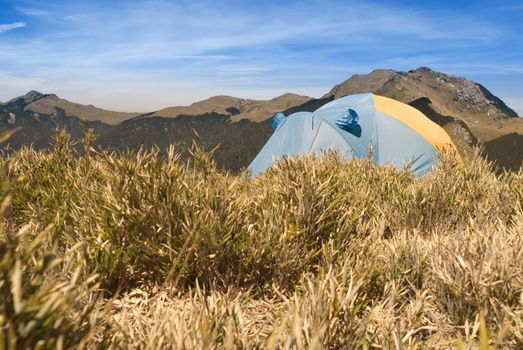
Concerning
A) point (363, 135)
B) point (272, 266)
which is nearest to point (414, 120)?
point (363, 135)

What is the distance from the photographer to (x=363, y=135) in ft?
40.8

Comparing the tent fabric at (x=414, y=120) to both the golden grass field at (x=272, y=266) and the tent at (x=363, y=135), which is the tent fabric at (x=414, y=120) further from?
the golden grass field at (x=272, y=266)

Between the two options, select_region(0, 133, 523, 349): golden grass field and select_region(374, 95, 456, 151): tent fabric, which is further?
select_region(374, 95, 456, 151): tent fabric

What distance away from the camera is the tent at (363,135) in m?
11.9

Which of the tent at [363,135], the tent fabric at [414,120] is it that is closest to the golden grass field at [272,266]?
the tent at [363,135]

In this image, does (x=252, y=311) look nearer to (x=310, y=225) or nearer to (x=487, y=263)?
(x=310, y=225)

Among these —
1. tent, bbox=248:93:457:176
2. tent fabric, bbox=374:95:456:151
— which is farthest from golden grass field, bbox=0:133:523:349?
tent fabric, bbox=374:95:456:151

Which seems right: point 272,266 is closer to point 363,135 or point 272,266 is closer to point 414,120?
point 363,135

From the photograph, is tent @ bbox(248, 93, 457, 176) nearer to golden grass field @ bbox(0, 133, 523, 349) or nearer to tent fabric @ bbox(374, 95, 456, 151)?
tent fabric @ bbox(374, 95, 456, 151)

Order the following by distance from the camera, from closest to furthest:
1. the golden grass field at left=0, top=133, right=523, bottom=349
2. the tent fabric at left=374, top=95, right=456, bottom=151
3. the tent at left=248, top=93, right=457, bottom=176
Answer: the golden grass field at left=0, top=133, right=523, bottom=349
the tent at left=248, top=93, right=457, bottom=176
the tent fabric at left=374, top=95, right=456, bottom=151

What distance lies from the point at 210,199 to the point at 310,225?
0.86 metres

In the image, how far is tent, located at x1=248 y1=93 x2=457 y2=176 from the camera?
11906mm

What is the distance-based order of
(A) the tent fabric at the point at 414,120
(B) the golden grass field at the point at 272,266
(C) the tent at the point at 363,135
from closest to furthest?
(B) the golden grass field at the point at 272,266 < (C) the tent at the point at 363,135 < (A) the tent fabric at the point at 414,120

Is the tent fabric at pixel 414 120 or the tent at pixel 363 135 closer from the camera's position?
the tent at pixel 363 135
